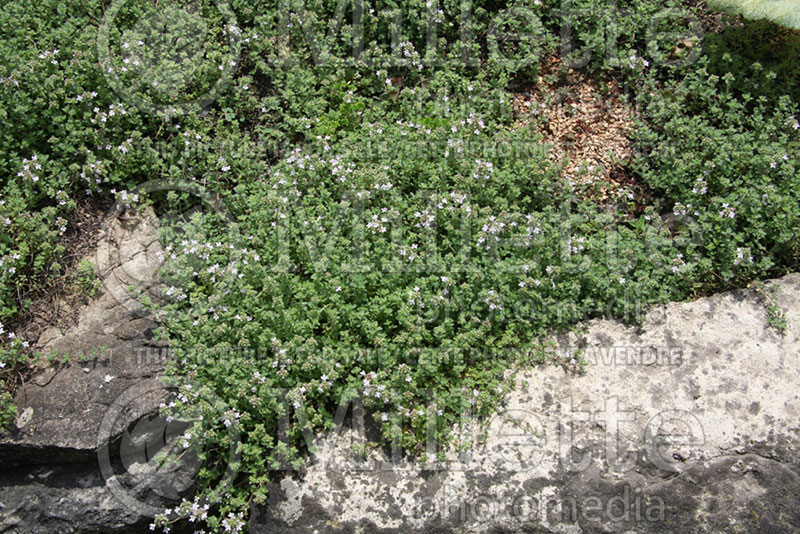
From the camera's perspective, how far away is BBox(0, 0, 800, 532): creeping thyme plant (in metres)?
4.59

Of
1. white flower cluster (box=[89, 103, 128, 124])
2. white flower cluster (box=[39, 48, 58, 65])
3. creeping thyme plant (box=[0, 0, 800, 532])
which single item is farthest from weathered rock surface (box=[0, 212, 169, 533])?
white flower cluster (box=[39, 48, 58, 65])

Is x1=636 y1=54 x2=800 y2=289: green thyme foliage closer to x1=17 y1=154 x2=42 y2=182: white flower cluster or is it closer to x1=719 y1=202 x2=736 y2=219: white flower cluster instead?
x1=719 y1=202 x2=736 y2=219: white flower cluster

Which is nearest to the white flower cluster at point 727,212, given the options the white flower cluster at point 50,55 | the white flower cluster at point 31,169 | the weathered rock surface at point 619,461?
the weathered rock surface at point 619,461

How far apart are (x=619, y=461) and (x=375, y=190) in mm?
2578

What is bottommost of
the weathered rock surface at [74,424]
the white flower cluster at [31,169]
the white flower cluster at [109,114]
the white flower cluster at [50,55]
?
the weathered rock surface at [74,424]

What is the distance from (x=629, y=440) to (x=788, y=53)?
147 inches

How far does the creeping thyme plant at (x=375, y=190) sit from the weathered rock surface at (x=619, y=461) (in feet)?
0.76

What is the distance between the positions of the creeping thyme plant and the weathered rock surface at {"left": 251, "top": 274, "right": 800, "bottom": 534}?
0.76 feet

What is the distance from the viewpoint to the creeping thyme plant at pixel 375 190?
4.59 meters

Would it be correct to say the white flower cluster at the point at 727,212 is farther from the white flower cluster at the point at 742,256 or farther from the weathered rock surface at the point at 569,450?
the weathered rock surface at the point at 569,450

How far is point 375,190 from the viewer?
17.3 feet

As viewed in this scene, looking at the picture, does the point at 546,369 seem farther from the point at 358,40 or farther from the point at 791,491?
the point at 358,40

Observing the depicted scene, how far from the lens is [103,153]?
551 centimetres

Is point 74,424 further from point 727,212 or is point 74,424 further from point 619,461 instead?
point 727,212
